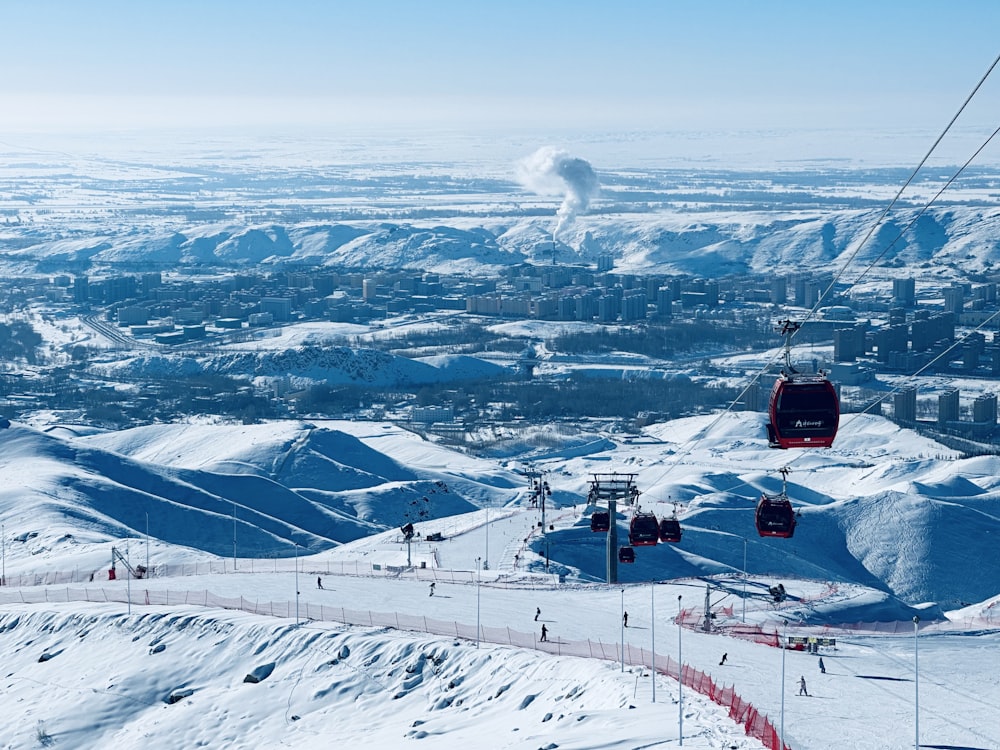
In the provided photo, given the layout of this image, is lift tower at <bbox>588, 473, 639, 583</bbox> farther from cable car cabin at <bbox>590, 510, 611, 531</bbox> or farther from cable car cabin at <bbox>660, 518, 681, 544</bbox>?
cable car cabin at <bbox>660, 518, 681, 544</bbox>

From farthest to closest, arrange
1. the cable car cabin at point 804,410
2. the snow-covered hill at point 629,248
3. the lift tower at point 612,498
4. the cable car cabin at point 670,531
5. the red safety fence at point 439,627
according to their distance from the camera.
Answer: the snow-covered hill at point 629,248 < the lift tower at point 612,498 < the cable car cabin at point 670,531 < the cable car cabin at point 804,410 < the red safety fence at point 439,627

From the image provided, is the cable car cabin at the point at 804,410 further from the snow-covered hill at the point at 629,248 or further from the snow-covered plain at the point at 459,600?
the snow-covered hill at the point at 629,248

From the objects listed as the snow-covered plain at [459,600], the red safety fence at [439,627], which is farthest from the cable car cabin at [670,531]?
the red safety fence at [439,627]

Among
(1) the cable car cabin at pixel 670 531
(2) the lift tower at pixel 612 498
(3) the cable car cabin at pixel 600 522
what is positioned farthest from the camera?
(3) the cable car cabin at pixel 600 522

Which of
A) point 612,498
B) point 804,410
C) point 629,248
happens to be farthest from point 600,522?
point 629,248

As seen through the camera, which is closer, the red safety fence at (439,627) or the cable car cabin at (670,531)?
the red safety fence at (439,627)

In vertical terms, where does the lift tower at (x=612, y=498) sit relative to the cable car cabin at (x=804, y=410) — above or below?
below
